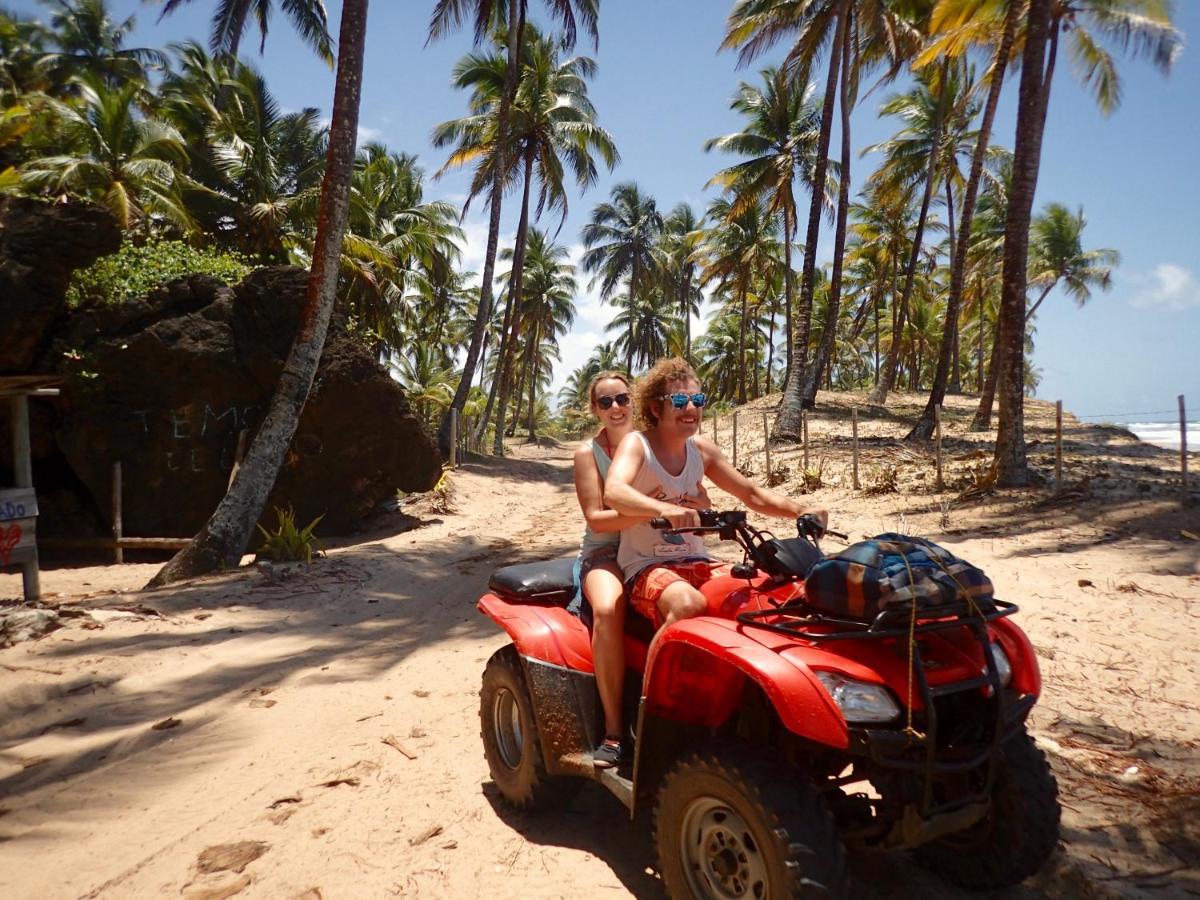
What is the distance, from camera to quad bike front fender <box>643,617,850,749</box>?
180cm

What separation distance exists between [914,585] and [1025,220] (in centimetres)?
1012

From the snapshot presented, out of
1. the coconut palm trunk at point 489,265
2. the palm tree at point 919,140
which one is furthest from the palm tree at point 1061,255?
the coconut palm trunk at point 489,265

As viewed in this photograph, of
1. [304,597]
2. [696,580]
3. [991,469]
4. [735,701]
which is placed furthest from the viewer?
[991,469]

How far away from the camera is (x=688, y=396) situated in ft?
9.01

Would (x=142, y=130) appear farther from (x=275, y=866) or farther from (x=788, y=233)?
(x=788, y=233)

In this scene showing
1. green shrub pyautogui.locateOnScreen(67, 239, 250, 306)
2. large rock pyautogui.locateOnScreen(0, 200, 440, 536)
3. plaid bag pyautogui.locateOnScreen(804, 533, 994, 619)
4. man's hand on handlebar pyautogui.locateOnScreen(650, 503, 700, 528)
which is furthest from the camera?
green shrub pyautogui.locateOnScreen(67, 239, 250, 306)

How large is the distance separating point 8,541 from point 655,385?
6.85 meters

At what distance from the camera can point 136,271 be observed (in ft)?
37.1

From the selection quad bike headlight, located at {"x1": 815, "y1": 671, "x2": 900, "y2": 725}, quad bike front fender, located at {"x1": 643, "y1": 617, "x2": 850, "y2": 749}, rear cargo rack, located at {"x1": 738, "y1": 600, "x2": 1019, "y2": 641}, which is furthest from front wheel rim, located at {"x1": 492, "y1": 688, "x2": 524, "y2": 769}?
quad bike headlight, located at {"x1": 815, "y1": 671, "x2": 900, "y2": 725}

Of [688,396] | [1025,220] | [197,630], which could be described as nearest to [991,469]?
[1025,220]

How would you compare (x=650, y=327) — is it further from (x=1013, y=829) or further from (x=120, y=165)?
(x=1013, y=829)

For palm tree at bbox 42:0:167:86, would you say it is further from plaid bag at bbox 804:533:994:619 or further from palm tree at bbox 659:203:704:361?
plaid bag at bbox 804:533:994:619

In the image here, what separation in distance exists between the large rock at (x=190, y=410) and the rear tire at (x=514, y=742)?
30.2 feet

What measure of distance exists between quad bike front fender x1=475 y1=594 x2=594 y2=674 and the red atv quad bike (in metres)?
0.17
